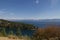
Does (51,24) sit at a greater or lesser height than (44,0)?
lesser

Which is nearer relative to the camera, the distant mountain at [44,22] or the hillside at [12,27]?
the distant mountain at [44,22]

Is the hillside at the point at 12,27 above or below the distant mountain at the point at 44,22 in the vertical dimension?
below

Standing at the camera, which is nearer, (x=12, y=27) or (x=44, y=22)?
(x=44, y=22)

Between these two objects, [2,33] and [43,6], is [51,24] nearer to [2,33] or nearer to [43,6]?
[43,6]

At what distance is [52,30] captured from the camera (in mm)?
4820

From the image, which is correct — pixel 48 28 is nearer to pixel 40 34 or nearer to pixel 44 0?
pixel 40 34

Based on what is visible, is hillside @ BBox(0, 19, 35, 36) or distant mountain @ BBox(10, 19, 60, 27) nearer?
distant mountain @ BBox(10, 19, 60, 27)

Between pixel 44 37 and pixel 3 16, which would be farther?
pixel 3 16

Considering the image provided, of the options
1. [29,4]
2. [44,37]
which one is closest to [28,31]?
[44,37]

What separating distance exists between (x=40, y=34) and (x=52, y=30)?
38 centimetres

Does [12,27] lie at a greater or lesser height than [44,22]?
lesser

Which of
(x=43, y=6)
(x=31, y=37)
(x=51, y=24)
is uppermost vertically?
(x=43, y=6)

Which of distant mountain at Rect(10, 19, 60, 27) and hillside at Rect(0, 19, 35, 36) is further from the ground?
distant mountain at Rect(10, 19, 60, 27)

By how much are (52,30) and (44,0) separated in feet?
3.06
